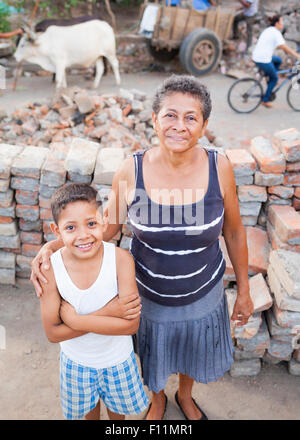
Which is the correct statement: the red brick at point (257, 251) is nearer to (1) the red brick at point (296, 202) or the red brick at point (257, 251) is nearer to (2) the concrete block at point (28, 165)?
(1) the red brick at point (296, 202)

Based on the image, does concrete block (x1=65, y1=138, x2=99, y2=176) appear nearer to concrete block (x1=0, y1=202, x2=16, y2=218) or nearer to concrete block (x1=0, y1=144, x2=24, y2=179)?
concrete block (x1=0, y1=144, x2=24, y2=179)

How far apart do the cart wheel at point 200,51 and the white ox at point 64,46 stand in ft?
5.44

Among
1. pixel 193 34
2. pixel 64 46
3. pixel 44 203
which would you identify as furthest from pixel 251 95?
pixel 44 203

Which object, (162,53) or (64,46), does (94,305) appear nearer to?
(64,46)

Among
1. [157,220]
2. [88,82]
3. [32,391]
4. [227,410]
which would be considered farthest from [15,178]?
[88,82]

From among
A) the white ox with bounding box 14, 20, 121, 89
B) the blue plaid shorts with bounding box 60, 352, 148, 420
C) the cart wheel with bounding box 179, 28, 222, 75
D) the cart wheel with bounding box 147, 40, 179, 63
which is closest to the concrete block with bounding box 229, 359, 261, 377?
the blue plaid shorts with bounding box 60, 352, 148, 420

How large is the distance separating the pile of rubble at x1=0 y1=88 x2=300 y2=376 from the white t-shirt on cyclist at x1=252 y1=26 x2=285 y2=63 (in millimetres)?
3959

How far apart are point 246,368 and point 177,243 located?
1434mm

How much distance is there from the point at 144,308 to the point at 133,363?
0.26 m

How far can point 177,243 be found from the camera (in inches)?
66.5

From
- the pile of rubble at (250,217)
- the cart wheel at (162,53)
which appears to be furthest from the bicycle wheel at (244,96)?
the pile of rubble at (250,217)

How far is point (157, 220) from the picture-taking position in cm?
165

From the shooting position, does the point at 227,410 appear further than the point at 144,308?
Yes
